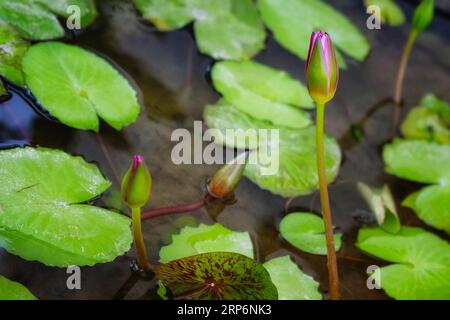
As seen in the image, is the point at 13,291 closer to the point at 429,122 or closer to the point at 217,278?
the point at 217,278

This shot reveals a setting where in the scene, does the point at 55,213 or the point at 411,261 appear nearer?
the point at 55,213

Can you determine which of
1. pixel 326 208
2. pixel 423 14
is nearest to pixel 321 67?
pixel 326 208

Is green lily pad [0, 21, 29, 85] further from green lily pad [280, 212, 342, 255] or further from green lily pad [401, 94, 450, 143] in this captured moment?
green lily pad [401, 94, 450, 143]

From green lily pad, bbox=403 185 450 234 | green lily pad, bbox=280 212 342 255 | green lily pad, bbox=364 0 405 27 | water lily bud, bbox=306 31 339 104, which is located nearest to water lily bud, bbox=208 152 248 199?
green lily pad, bbox=280 212 342 255

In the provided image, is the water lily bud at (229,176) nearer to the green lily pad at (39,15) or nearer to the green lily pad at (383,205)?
the green lily pad at (383,205)

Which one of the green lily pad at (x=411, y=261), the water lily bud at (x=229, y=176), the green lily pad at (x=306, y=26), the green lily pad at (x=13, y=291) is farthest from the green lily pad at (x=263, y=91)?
the green lily pad at (x=13, y=291)

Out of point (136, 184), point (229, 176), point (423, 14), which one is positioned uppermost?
point (423, 14)
